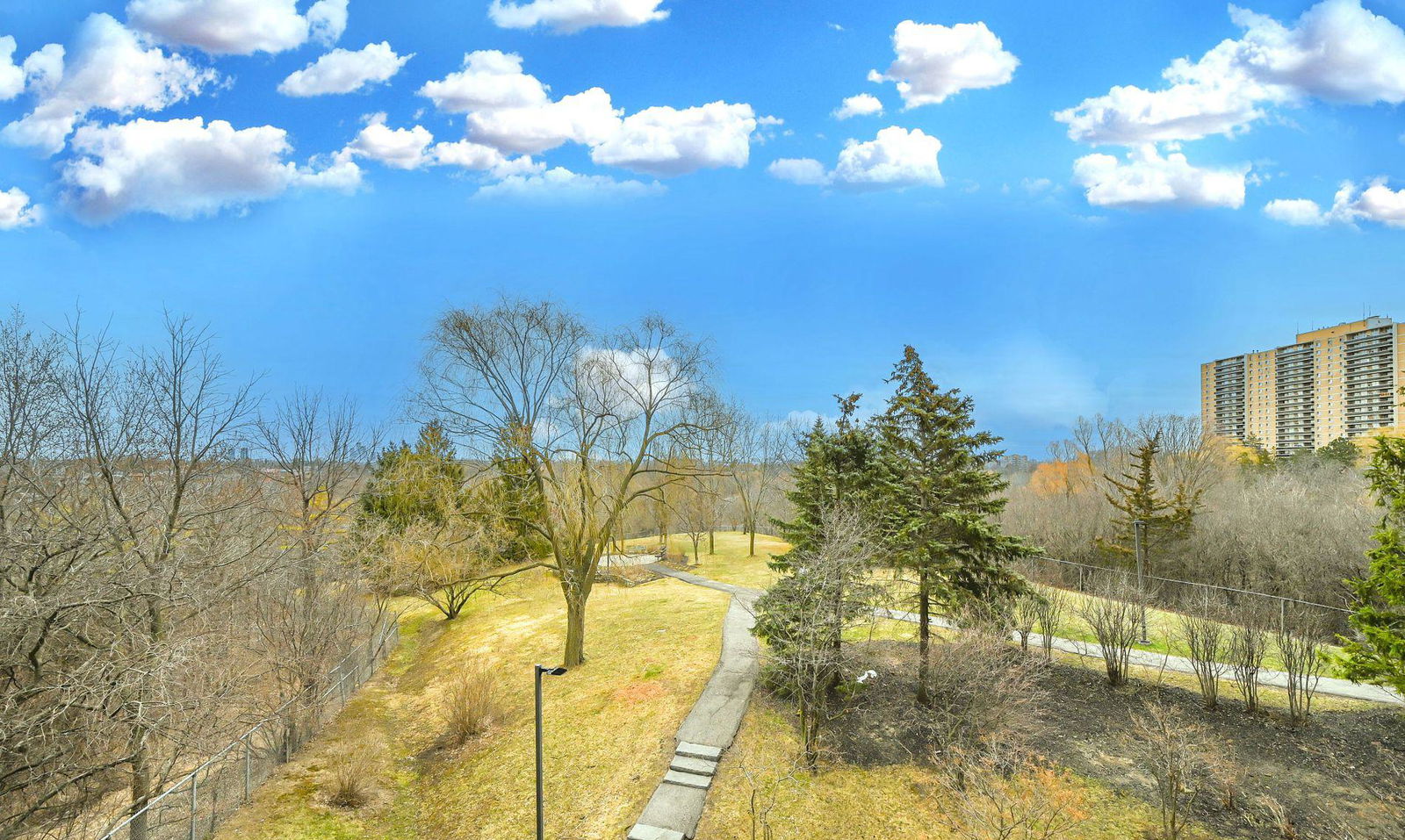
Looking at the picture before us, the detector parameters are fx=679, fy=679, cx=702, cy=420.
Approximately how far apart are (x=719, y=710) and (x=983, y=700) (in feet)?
21.2

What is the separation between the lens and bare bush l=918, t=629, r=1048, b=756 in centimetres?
1445

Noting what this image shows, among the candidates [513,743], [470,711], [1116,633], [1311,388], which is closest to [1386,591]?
[1116,633]

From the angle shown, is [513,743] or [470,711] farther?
[470,711]

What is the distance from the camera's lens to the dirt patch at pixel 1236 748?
12648mm

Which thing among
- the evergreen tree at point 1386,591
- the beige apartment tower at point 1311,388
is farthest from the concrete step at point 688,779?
the beige apartment tower at point 1311,388

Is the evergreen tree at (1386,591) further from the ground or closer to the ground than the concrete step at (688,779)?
further from the ground

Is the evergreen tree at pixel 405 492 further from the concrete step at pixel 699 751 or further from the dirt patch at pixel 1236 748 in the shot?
the dirt patch at pixel 1236 748

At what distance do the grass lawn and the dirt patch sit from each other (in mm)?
5049

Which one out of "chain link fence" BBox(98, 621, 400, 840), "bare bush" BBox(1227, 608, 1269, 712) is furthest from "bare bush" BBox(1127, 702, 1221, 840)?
"chain link fence" BBox(98, 621, 400, 840)

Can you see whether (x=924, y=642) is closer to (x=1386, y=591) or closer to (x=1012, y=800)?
Result: (x=1012, y=800)

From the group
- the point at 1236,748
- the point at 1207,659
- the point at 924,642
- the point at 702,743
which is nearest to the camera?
the point at 1236,748

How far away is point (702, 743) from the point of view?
1608 cm

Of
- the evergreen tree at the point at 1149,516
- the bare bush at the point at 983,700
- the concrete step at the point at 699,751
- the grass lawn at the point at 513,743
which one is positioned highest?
the evergreen tree at the point at 1149,516

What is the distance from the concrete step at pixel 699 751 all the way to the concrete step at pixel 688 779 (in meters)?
0.52
